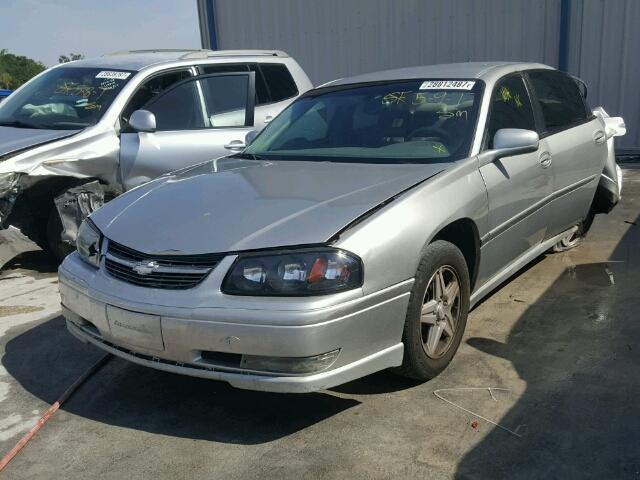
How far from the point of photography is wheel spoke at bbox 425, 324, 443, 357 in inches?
133

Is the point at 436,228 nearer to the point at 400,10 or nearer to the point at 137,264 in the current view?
the point at 137,264

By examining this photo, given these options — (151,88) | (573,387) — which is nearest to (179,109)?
(151,88)

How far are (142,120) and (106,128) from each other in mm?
412

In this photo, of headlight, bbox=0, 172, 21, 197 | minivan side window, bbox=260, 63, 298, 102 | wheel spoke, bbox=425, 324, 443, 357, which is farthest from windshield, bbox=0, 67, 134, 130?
wheel spoke, bbox=425, 324, 443, 357

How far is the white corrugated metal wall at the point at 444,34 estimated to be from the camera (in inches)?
386

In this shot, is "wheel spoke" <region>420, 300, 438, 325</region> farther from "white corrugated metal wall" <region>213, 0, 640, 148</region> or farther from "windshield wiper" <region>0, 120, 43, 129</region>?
"white corrugated metal wall" <region>213, 0, 640, 148</region>

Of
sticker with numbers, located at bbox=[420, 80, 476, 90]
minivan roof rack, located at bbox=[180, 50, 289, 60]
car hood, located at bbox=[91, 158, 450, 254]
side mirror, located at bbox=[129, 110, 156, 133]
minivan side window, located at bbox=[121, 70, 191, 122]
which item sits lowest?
car hood, located at bbox=[91, 158, 450, 254]

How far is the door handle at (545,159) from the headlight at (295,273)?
2.00 m

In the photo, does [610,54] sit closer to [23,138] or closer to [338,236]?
[23,138]

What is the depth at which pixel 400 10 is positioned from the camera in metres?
11.2

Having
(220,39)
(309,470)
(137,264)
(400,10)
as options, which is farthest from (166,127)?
(220,39)

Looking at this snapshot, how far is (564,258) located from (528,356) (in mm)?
2071

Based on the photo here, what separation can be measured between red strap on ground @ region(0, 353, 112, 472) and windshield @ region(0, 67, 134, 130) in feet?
8.09

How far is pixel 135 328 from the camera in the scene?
2.99 metres
